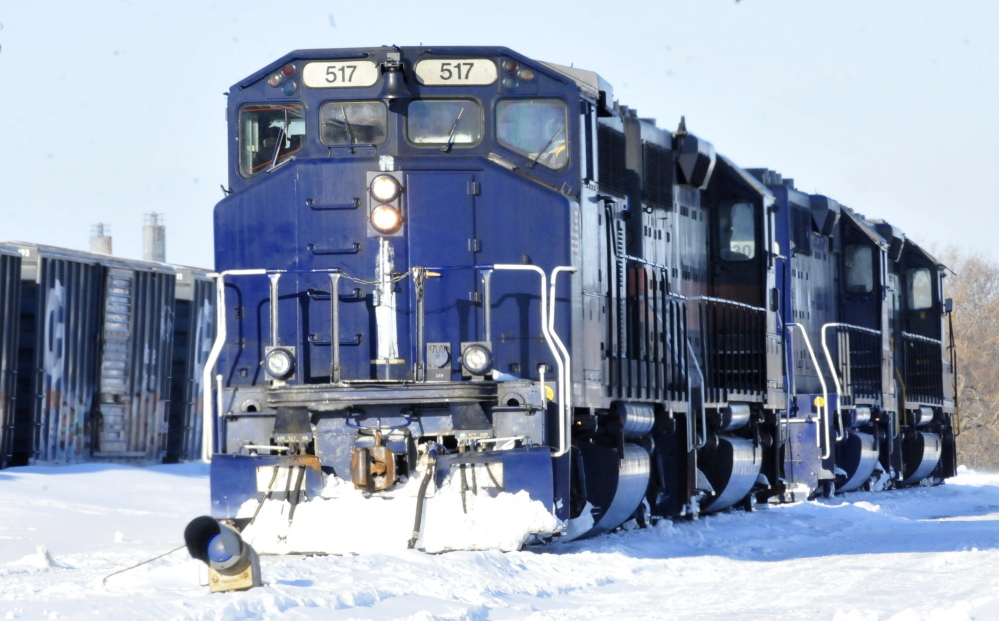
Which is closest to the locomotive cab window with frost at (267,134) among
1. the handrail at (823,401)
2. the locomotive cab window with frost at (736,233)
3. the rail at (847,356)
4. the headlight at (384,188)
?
the headlight at (384,188)

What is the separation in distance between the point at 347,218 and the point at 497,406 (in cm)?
174

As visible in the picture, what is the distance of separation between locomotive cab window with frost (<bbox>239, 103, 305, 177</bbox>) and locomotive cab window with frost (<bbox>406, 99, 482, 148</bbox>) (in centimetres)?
82

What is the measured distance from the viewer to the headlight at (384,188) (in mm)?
9930

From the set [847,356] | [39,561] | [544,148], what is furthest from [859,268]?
[39,561]

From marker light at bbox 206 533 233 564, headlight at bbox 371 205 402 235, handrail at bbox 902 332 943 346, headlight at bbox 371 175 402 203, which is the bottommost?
marker light at bbox 206 533 233 564

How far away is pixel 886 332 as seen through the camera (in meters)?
21.0

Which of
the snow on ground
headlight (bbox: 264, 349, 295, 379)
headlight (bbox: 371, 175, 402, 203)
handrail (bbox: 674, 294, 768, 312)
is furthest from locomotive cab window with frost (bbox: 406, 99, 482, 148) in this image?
handrail (bbox: 674, 294, 768, 312)

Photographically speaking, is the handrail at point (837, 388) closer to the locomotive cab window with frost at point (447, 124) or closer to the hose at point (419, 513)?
the locomotive cab window with frost at point (447, 124)

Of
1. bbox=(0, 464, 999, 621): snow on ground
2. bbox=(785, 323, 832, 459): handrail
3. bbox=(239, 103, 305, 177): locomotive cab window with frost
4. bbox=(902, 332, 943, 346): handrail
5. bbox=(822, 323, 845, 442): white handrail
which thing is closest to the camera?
bbox=(0, 464, 999, 621): snow on ground

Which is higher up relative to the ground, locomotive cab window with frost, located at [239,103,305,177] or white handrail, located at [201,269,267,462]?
locomotive cab window with frost, located at [239,103,305,177]

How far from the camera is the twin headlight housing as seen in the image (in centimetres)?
993

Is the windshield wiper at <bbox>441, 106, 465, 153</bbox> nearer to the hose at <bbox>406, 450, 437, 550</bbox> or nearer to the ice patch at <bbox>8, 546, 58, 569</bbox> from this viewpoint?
the hose at <bbox>406, 450, 437, 550</bbox>

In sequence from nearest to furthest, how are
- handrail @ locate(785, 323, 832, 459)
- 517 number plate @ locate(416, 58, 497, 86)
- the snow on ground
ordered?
1. the snow on ground
2. 517 number plate @ locate(416, 58, 497, 86)
3. handrail @ locate(785, 323, 832, 459)

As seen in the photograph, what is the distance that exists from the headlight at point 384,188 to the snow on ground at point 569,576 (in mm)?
2323
